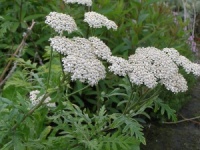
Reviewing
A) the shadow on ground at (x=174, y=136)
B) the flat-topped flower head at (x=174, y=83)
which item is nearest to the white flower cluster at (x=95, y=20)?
the flat-topped flower head at (x=174, y=83)

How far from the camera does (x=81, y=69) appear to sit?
2256mm

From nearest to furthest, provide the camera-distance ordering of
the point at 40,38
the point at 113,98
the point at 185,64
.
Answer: the point at 185,64, the point at 113,98, the point at 40,38

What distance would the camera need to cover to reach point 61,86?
2.32 m

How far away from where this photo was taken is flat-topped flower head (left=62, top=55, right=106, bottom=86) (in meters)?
2.24

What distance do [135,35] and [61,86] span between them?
1.86 meters

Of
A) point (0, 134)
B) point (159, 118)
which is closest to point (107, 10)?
point (159, 118)

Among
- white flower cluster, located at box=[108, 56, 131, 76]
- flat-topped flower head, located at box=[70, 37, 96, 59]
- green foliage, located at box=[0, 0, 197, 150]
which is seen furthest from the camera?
green foliage, located at box=[0, 0, 197, 150]

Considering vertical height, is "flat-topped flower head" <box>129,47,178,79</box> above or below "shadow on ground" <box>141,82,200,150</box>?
above

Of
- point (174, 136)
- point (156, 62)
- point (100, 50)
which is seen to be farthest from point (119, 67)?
point (174, 136)

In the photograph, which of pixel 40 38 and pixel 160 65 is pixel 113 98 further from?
pixel 160 65

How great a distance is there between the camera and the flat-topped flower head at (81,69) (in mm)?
2242

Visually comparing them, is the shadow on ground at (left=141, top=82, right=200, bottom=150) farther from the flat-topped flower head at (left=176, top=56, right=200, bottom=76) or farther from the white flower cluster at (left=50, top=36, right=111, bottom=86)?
the white flower cluster at (left=50, top=36, right=111, bottom=86)

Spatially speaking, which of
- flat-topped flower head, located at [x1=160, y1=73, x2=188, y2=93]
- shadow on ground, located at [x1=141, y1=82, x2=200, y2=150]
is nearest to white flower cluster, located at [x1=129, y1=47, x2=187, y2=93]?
flat-topped flower head, located at [x1=160, y1=73, x2=188, y2=93]

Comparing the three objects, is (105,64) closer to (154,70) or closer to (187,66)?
(187,66)
